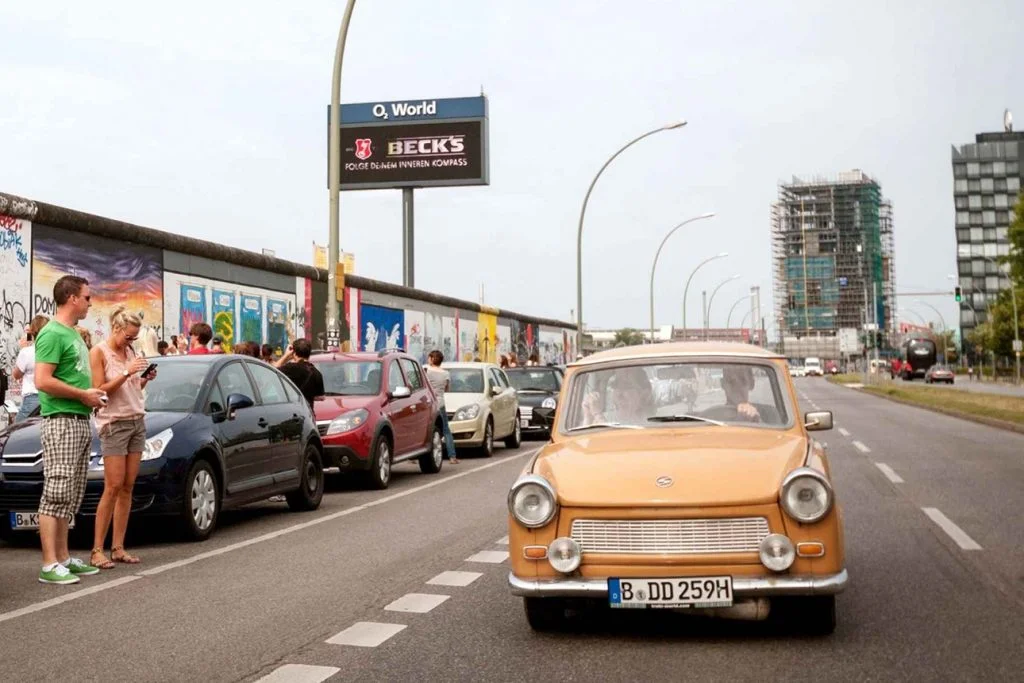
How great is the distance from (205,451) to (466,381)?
10706 mm

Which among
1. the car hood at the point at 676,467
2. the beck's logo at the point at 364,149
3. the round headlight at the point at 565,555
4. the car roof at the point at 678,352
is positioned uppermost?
the beck's logo at the point at 364,149

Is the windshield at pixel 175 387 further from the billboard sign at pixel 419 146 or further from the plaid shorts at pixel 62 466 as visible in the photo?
the billboard sign at pixel 419 146

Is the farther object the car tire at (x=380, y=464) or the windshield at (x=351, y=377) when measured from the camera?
the windshield at (x=351, y=377)

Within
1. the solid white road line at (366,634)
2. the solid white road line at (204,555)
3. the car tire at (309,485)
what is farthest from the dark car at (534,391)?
the solid white road line at (366,634)

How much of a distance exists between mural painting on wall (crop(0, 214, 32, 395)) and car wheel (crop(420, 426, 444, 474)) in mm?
5146

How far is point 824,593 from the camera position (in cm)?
543

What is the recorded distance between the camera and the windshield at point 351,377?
583 inches

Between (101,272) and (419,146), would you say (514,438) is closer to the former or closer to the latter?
(101,272)

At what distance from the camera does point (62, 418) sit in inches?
311

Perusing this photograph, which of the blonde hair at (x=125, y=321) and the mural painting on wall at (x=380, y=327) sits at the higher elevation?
the mural painting on wall at (x=380, y=327)

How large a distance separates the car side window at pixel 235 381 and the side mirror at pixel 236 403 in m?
0.17

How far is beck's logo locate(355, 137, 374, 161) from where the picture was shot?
4300 centimetres

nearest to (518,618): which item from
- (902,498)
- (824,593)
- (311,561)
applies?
(824,593)

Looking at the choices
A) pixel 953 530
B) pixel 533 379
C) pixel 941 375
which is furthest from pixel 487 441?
pixel 941 375
